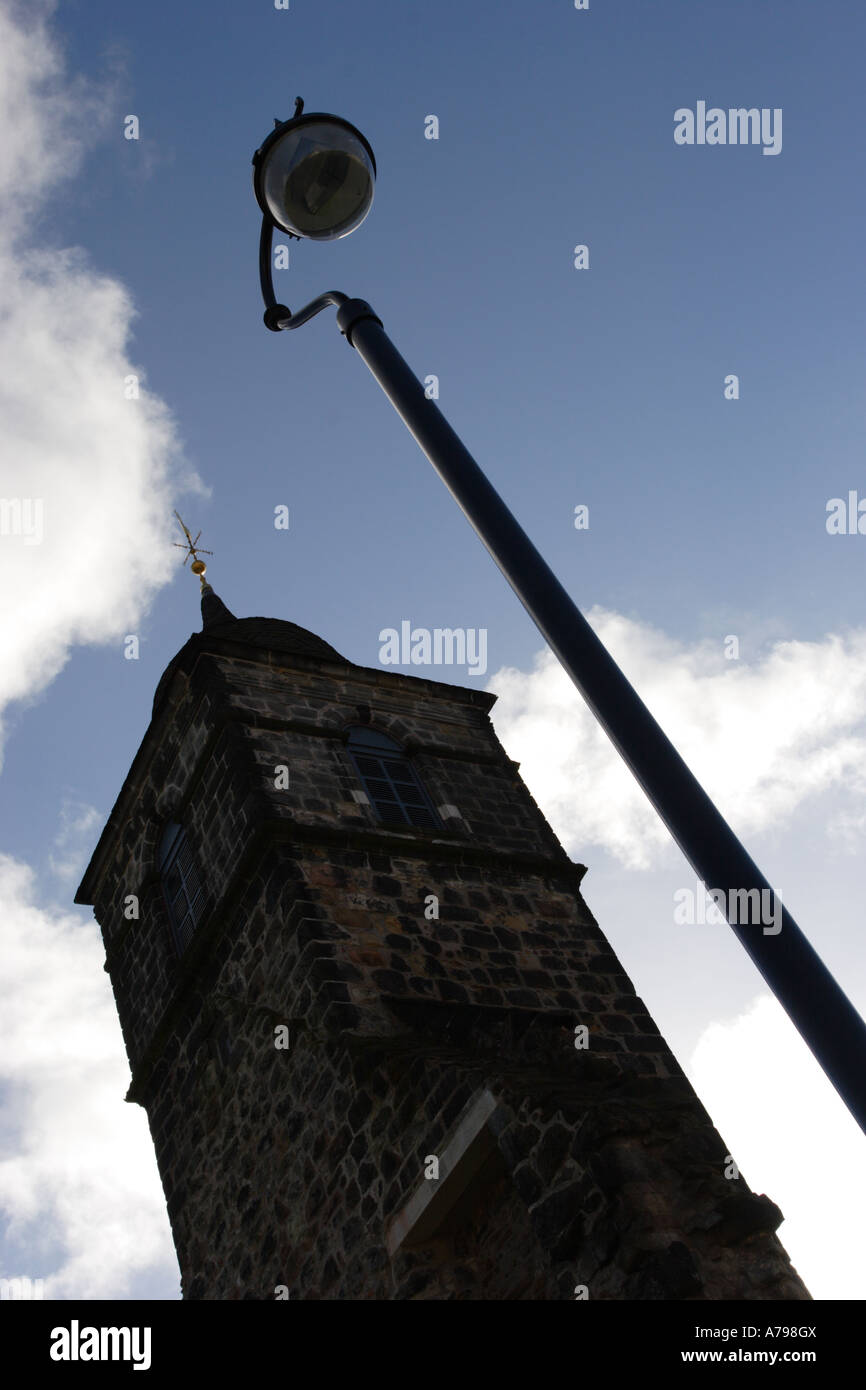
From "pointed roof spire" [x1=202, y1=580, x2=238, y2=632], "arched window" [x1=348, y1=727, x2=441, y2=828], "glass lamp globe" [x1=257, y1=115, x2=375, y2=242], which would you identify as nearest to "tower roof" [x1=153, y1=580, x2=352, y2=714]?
"pointed roof spire" [x1=202, y1=580, x2=238, y2=632]

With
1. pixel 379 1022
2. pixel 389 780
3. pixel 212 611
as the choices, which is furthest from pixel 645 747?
pixel 212 611

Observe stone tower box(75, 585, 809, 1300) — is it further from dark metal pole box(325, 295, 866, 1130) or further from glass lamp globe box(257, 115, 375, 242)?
glass lamp globe box(257, 115, 375, 242)

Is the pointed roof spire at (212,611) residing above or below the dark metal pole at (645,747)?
above

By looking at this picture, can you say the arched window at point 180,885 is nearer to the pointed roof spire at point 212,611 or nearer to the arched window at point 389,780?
the arched window at point 389,780

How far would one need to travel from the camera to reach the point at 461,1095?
8070 mm

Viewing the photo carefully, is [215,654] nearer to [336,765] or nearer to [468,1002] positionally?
[336,765]

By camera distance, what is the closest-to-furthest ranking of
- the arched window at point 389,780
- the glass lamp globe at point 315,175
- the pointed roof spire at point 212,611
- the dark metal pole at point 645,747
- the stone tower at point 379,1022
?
the dark metal pole at point 645,747 → the glass lamp globe at point 315,175 → the stone tower at point 379,1022 → the arched window at point 389,780 → the pointed roof spire at point 212,611

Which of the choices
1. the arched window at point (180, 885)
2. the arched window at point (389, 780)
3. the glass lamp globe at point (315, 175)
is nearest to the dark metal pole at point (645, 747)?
the glass lamp globe at point (315, 175)

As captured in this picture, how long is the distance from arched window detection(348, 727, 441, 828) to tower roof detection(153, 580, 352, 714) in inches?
46.4

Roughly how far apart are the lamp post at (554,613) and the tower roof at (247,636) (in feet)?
22.5

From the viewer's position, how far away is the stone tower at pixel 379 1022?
23.5ft
